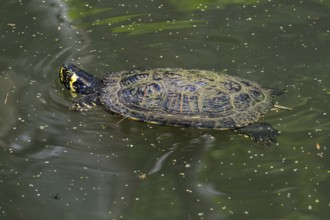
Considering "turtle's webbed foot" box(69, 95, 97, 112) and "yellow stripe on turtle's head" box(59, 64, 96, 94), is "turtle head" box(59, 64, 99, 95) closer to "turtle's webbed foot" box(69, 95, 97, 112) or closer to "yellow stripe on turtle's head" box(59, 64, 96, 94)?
"yellow stripe on turtle's head" box(59, 64, 96, 94)

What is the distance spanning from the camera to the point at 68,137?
16.9 ft

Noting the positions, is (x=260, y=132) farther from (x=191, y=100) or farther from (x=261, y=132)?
(x=191, y=100)

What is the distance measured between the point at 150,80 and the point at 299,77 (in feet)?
4.72

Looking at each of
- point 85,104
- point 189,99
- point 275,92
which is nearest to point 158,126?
point 189,99

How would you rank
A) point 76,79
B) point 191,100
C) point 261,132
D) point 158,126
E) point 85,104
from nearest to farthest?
1. point 261,132
2. point 191,100
3. point 158,126
4. point 85,104
5. point 76,79

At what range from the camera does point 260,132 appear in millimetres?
5062

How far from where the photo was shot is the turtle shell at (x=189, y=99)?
5125mm

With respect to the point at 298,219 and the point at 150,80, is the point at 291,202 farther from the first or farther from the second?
the point at 150,80

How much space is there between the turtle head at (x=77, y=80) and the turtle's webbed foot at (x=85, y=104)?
0.16m

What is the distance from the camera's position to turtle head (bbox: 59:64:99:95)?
5715mm

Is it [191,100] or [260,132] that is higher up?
[191,100]

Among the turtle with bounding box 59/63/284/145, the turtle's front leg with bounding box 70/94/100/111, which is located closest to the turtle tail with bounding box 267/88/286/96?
the turtle with bounding box 59/63/284/145

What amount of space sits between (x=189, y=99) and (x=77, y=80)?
111cm

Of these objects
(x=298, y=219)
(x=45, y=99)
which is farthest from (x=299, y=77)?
(x=45, y=99)
